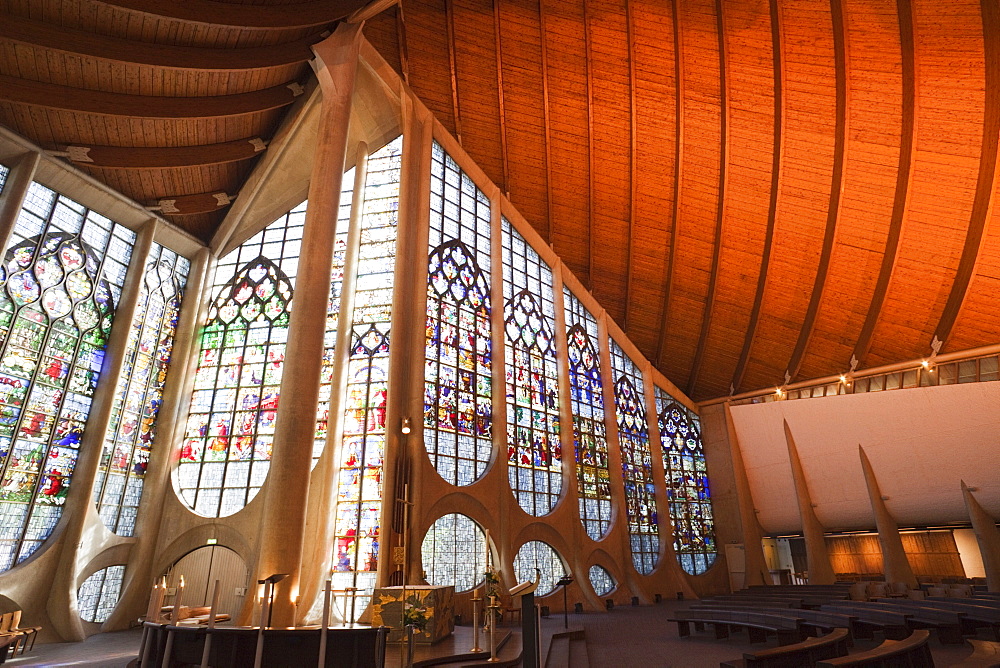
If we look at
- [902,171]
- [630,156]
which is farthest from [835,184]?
[630,156]

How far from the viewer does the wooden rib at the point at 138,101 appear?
927cm

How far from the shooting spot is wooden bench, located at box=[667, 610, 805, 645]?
605 cm

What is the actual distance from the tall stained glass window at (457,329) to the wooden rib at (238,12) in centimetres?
479

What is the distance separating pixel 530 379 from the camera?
15039 millimetres

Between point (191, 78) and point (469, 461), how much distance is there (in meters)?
9.26

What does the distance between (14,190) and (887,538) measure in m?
20.2

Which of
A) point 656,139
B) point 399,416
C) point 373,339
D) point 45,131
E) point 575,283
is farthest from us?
point 575,283

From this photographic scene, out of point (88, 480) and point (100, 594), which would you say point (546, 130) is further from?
point (100, 594)

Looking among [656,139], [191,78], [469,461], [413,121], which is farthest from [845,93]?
[191,78]

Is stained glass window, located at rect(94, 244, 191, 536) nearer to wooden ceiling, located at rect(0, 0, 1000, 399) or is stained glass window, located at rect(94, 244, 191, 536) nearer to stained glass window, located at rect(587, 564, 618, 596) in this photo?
wooden ceiling, located at rect(0, 0, 1000, 399)

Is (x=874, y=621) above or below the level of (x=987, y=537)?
below

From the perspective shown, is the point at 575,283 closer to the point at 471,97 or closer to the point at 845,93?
the point at 471,97

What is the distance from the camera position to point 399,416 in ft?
37.5

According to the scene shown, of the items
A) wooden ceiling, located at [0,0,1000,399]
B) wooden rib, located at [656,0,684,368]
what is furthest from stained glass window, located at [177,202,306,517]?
wooden rib, located at [656,0,684,368]
